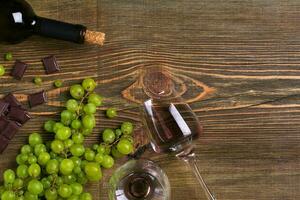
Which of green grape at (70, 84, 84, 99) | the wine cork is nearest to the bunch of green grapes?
green grape at (70, 84, 84, 99)

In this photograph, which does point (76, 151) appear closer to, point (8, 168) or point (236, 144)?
point (8, 168)

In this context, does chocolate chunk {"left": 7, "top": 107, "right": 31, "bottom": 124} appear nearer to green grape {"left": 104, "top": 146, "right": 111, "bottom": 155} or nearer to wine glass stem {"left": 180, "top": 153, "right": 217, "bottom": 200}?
green grape {"left": 104, "top": 146, "right": 111, "bottom": 155}

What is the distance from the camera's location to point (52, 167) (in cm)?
127

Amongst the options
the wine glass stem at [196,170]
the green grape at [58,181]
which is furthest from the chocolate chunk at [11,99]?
the wine glass stem at [196,170]

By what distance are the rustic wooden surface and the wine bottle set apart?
0.08 metres

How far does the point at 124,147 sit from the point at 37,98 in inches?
9.6

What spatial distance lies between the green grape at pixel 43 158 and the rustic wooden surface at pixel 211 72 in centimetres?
9

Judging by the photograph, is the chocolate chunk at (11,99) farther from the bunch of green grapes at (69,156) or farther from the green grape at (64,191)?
the green grape at (64,191)

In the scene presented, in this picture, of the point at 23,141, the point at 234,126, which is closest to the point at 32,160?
the point at 23,141

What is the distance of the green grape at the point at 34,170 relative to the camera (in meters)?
1.27

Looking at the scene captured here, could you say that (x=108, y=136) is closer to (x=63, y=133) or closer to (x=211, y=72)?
(x=63, y=133)

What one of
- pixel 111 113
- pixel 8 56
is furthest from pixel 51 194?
pixel 8 56

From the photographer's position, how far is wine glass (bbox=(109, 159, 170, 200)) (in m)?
1.30

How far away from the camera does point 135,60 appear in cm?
139
